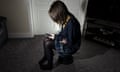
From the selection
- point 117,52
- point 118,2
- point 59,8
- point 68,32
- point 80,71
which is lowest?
point 80,71

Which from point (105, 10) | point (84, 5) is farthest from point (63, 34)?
point (84, 5)

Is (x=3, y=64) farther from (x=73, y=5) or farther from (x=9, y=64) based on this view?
(x=73, y=5)

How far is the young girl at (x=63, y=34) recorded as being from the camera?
4.81 feet

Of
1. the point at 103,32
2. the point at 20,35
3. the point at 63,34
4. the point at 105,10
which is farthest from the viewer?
the point at 20,35

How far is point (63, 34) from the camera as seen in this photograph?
1544 mm

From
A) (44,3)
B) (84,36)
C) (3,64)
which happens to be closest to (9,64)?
(3,64)

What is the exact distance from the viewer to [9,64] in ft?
5.85

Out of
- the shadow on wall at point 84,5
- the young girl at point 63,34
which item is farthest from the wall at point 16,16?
the shadow on wall at point 84,5

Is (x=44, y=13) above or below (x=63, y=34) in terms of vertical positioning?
above

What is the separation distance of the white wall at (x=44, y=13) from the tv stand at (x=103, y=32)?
0.34m

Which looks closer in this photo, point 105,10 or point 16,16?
point 105,10

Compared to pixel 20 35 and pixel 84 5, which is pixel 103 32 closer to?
pixel 84 5

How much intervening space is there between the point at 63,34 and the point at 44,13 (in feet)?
3.95

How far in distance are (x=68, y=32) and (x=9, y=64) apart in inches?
41.3
